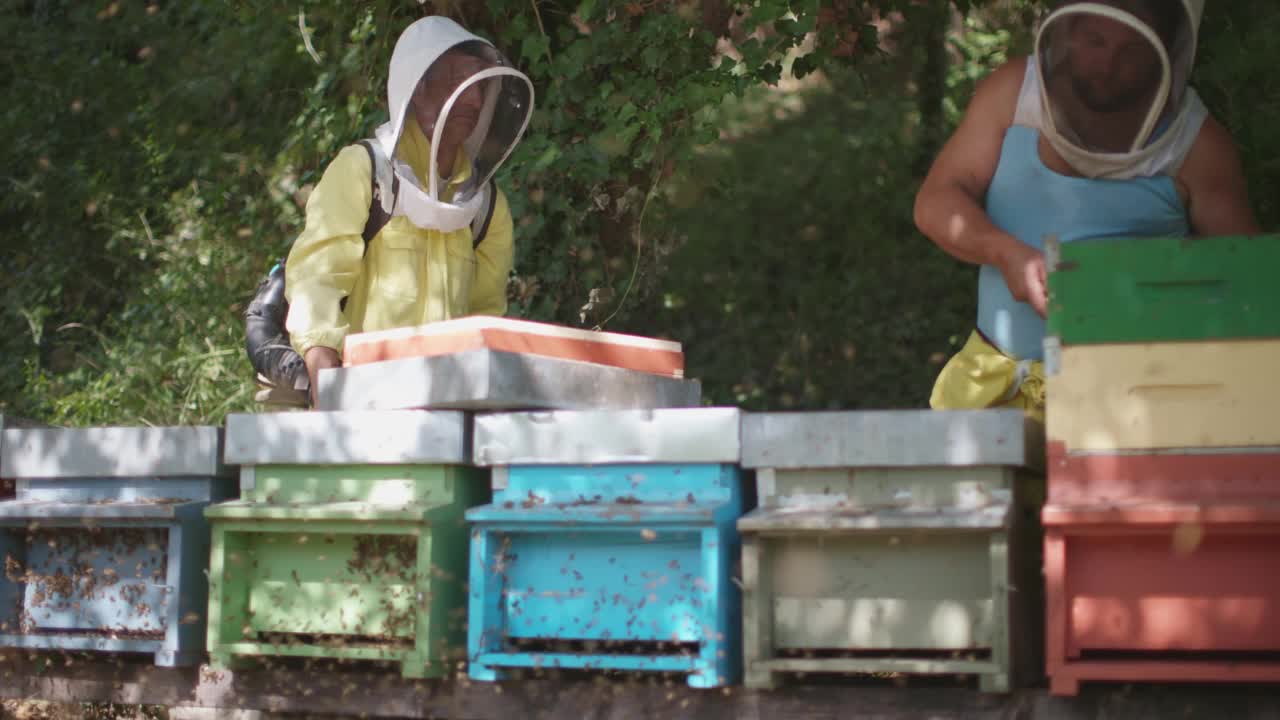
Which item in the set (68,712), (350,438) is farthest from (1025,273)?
(68,712)

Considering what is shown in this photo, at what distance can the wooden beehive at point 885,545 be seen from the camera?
7.31ft

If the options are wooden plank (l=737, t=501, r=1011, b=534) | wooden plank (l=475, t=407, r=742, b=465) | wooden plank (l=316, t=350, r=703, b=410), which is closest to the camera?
wooden plank (l=737, t=501, r=1011, b=534)

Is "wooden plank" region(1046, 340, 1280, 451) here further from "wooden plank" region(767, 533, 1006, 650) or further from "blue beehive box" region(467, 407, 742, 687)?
"blue beehive box" region(467, 407, 742, 687)

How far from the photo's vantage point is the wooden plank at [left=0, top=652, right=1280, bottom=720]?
7.27 feet

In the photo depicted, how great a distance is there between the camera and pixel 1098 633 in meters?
2.17

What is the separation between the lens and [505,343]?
257cm

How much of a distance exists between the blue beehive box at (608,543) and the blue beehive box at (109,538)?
603mm

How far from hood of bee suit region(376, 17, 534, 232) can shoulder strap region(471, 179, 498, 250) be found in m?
0.06

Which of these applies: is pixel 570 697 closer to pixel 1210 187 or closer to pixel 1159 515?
pixel 1159 515

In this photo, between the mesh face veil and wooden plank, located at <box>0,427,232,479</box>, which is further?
wooden plank, located at <box>0,427,232,479</box>

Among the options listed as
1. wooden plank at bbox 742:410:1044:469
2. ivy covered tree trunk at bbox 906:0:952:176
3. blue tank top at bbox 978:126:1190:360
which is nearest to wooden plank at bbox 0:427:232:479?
wooden plank at bbox 742:410:1044:469

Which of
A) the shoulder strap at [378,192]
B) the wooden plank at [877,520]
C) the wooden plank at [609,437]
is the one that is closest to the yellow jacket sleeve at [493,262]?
the shoulder strap at [378,192]

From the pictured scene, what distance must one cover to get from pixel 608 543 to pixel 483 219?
1.30 m

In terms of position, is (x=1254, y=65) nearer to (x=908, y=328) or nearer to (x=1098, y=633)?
(x=1098, y=633)
